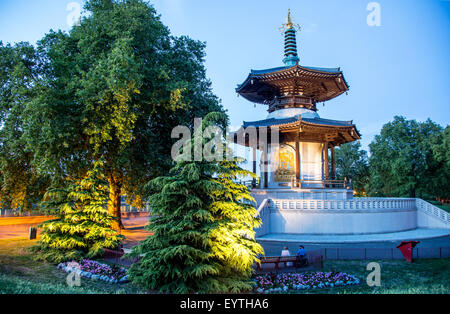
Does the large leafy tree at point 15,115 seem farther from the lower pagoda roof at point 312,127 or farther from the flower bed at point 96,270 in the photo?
the lower pagoda roof at point 312,127

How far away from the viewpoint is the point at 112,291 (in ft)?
30.9

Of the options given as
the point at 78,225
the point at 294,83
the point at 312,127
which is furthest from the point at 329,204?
the point at 78,225

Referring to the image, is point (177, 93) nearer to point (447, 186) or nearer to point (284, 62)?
point (284, 62)

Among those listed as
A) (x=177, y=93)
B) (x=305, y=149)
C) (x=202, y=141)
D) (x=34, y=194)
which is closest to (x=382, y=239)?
(x=305, y=149)

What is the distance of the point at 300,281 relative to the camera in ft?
33.6

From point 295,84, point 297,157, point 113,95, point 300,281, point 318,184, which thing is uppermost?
point 295,84

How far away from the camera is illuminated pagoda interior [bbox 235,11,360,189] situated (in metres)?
23.9

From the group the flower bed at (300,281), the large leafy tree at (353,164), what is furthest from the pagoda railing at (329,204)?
the large leafy tree at (353,164)

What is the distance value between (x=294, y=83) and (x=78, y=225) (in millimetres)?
20290

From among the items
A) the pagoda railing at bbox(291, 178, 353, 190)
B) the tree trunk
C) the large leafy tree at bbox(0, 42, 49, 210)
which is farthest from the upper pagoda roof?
the large leafy tree at bbox(0, 42, 49, 210)

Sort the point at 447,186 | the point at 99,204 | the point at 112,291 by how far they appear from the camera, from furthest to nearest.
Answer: the point at 447,186 → the point at 99,204 → the point at 112,291

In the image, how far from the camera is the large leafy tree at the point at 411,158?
36562 millimetres

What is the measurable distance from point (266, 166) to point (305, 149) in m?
3.75

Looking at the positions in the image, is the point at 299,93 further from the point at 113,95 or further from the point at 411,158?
the point at 411,158
